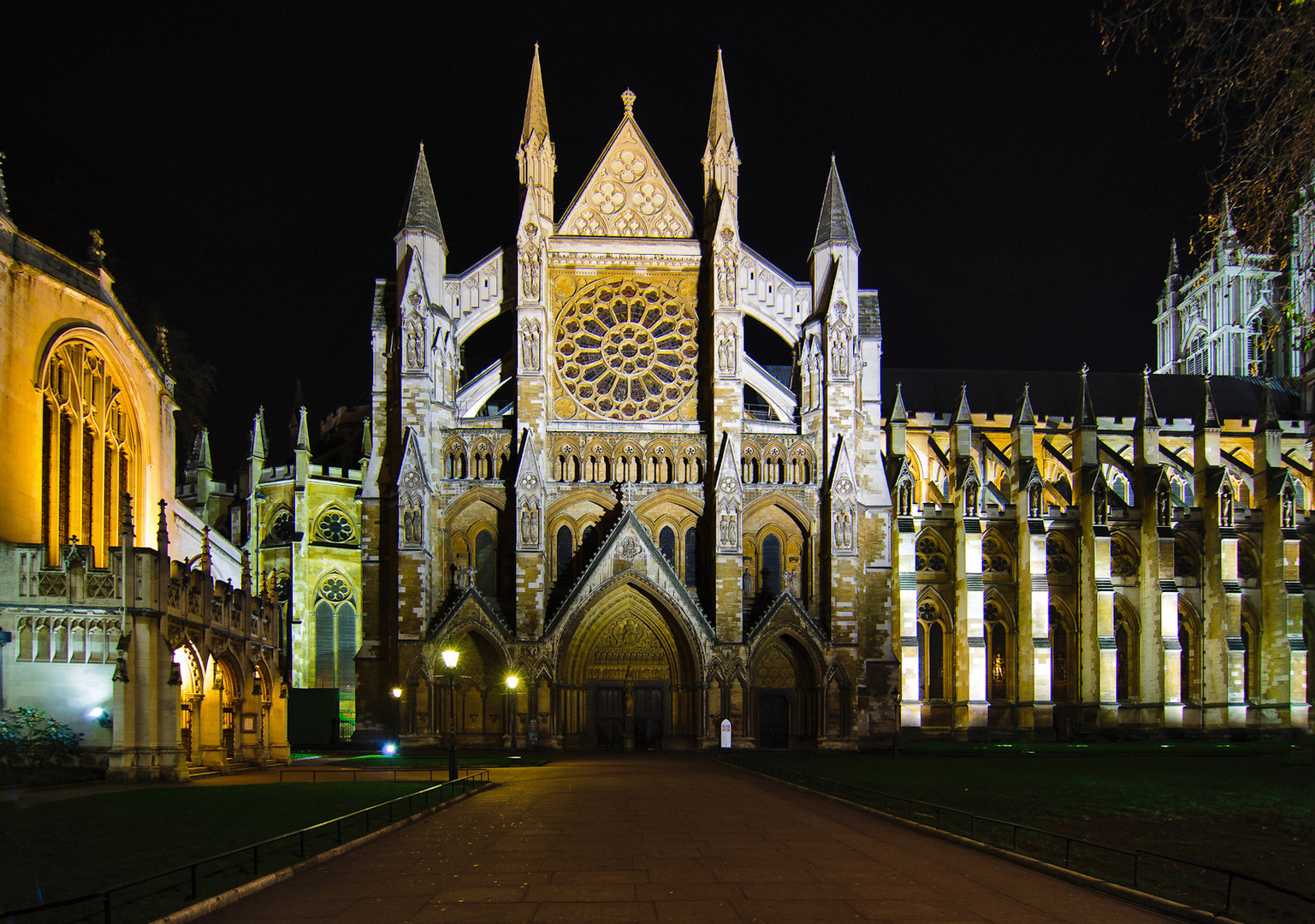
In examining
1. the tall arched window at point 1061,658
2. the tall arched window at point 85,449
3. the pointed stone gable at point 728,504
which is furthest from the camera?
the tall arched window at point 1061,658

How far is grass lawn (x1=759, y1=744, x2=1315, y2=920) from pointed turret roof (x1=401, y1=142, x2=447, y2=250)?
76.5 ft

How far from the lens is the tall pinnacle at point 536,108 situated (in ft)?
150

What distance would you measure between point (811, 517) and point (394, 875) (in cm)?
3226

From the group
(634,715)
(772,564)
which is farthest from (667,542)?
(634,715)

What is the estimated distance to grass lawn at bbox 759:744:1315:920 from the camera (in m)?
15.7

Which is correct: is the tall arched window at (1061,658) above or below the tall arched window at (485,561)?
below

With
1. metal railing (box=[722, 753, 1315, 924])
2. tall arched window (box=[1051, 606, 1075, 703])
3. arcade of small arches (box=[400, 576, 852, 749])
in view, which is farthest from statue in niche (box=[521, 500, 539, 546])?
tall arched window (box=[1051, 606, 1075, 703])

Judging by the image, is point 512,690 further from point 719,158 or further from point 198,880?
point 198,880

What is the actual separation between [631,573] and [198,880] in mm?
29911

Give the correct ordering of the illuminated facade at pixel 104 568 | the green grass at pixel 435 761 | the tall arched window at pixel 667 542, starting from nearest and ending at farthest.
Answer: the illuminated facade at pixel 104 568
the green grass at pixel 435 761
the tall arched window at pixel 667 542

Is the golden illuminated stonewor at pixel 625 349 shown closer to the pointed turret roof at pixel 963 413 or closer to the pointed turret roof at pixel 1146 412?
the pointed turret roof at pixel 963 413

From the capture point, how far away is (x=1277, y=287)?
38.7 ft

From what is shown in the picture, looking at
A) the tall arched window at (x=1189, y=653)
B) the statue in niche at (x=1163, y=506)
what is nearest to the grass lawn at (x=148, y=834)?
the statue in niche at (x=1163, y=506)

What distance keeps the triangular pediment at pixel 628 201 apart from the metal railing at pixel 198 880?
103ft
